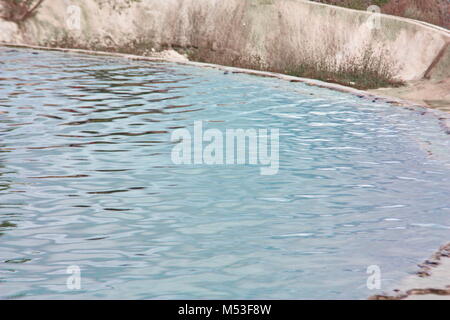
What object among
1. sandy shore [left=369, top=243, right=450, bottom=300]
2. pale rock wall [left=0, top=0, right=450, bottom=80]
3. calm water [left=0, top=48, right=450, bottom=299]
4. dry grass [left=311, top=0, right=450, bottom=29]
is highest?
dry grass [left=311, top=0, right=450, bottom=29]

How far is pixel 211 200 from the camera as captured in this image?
6332 mm

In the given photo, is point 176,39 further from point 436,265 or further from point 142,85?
point 436,265

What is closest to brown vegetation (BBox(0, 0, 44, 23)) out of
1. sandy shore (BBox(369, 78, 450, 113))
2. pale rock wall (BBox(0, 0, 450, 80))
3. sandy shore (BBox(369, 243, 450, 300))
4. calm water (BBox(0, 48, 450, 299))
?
pale rock wall (BBox(0, 0, 450, 80))

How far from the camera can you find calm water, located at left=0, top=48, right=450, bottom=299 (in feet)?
15.4

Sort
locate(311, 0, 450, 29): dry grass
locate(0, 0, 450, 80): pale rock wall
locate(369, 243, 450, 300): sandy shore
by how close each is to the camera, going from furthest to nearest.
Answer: locate(311, 0, 450, 29): dry grass
locate(0, 0, 450, 80): pale rock wall
locate(369, 243, 450, 300): sandy shore

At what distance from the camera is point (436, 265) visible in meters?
4.77

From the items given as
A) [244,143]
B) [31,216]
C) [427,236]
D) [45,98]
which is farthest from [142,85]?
[427,236]

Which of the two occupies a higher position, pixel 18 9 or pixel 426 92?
pixel 18 9

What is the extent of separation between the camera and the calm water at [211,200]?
4695 mm

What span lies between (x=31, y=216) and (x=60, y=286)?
4.79 feet

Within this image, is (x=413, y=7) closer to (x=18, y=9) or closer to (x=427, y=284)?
(x=18, y=9)

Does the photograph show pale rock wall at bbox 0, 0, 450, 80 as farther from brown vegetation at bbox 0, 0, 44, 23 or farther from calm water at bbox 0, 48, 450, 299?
calm water at bbox 0, 48, 450, 299

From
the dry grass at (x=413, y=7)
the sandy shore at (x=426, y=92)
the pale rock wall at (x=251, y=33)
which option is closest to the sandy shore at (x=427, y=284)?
the sandy shore at (x=426, y=92)

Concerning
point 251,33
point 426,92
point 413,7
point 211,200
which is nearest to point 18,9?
point 251,33
